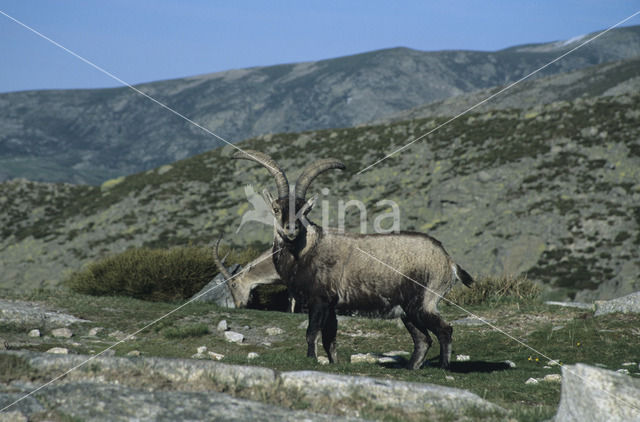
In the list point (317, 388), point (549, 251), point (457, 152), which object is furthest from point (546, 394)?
point (457, 152)

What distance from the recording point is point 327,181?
4509 cm

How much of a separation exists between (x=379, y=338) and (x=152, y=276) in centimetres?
884

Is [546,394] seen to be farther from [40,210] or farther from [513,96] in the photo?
[513,96]

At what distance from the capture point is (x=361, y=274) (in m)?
11.5

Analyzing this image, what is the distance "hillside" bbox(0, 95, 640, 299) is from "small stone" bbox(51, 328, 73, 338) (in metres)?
19.3

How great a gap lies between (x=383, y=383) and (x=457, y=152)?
38984 millimetres

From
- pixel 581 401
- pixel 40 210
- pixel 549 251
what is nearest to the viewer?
pixel 581 401

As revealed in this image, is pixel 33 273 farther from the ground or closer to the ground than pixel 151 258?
closer to the ground

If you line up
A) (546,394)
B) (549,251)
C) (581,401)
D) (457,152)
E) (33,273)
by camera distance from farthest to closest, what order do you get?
(457,152) → (33,273) → (549,251) → (546,394) → (581,401)

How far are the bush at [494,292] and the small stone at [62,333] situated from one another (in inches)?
444

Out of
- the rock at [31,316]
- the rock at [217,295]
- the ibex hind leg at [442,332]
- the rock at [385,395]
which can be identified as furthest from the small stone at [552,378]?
the rock at [31,316]

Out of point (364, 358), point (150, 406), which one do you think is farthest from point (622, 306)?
point (150, 406)

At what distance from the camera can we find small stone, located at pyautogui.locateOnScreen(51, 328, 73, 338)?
47.4ft

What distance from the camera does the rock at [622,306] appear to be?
51.7ft
